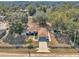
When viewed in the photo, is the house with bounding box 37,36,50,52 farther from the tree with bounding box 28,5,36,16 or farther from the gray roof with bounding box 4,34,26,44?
the tree with bounding box 28,5,36,16

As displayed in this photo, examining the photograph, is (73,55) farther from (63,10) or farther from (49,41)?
(63,10)

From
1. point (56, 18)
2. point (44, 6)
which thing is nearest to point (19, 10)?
point (44, 6)

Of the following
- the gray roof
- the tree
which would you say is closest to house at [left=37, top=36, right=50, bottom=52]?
the gray roof

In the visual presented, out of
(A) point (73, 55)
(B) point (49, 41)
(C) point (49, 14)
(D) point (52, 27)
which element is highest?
(C) point (49, 14)

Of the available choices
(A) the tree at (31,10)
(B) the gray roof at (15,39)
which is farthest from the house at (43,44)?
(A) the tree at (31,10)

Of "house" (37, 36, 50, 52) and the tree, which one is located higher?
the tree

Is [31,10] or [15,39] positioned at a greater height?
[31,10]

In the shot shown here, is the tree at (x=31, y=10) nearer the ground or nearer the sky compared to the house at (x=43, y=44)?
nearer the sky

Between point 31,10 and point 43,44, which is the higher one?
point 31,10

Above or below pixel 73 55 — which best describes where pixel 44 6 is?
above

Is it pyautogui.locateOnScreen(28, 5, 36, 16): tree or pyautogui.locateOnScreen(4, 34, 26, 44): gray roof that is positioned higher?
pyautogui.locateOnScreen(28, 5, 36, 16): tree

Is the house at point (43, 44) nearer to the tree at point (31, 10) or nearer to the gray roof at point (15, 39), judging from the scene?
the gray roof at point (15, 39)
